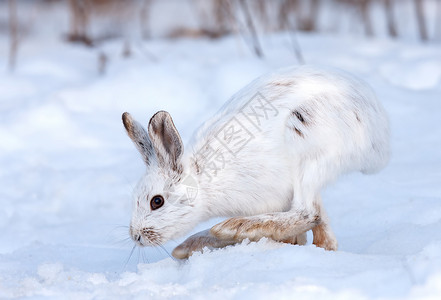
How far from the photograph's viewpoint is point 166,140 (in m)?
2.78

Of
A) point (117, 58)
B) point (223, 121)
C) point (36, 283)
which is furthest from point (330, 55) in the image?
point (36, 283)

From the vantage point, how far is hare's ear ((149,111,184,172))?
2.69m

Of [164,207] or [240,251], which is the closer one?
[240,251]

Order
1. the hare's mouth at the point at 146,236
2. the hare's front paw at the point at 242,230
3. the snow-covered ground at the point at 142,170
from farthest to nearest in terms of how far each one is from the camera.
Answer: the hare's mouth at the point at 146,236 → the hare's front paw at the point at 242,230 → the snow-covered ground at the point at 142,170

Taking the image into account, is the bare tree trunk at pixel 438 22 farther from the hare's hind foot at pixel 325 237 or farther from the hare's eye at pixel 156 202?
the hare's eye at pixel 156 202

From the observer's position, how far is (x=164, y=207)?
276 cm

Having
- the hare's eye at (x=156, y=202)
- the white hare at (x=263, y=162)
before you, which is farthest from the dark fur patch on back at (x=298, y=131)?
the hare's eye at (x=156, y=202)

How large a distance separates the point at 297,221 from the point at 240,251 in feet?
0.97

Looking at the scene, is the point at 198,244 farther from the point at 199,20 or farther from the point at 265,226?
the point at 199,20

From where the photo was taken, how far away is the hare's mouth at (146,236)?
2.74 m

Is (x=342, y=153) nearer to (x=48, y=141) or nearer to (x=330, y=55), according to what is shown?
(x=48, y=141)

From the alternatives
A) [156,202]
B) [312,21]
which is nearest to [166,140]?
[156,202]

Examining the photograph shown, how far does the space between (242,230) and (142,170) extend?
1744mm

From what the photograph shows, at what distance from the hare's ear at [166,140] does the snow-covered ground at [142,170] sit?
416 millimetres
